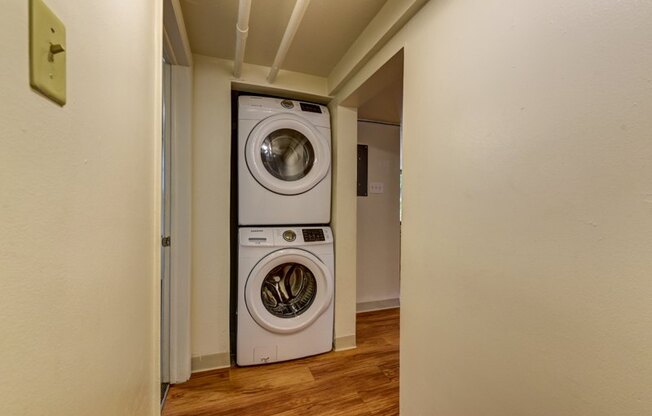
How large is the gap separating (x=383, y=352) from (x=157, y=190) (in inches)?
75.0

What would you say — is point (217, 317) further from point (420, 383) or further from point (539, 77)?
point (539, 77)

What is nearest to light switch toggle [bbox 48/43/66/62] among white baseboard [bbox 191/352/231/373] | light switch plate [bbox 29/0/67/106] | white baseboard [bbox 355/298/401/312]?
light switch plate [bbox 29/0/67/106]

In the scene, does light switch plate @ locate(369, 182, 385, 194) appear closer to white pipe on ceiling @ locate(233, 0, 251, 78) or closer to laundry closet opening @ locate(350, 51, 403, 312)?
laundry closet opening @ locate(350, 51, 403, 312)

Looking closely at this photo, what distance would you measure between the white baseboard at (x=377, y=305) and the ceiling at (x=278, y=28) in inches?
90.8

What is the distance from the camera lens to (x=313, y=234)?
195cm

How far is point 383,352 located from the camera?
6.57 ft

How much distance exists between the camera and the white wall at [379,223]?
109 inches

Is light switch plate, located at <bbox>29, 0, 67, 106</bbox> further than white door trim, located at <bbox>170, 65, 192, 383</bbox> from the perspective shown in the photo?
No

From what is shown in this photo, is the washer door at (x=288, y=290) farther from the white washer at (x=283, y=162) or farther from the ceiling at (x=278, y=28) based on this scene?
the ceiling at (x=278, y=28)

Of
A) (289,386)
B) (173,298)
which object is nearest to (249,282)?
(173,298)

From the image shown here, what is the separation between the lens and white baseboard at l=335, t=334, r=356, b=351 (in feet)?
6.57

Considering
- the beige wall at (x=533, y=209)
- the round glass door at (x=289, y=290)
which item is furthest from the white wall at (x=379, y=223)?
the beige wall at (x=533, y=209)

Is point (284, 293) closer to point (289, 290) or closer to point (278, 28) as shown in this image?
point (289, 290)

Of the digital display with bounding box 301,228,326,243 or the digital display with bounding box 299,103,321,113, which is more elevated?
the digital display with bounding box 299,103,321,113
